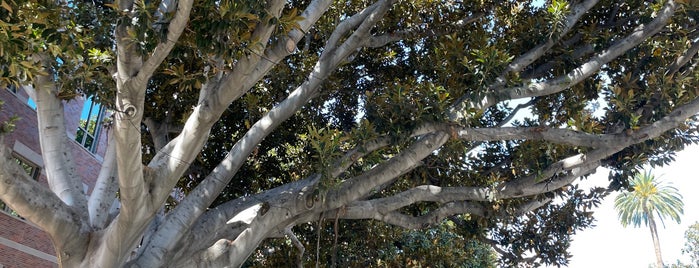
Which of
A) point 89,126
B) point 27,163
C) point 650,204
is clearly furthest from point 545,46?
point 650,204

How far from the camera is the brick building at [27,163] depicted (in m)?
13.2

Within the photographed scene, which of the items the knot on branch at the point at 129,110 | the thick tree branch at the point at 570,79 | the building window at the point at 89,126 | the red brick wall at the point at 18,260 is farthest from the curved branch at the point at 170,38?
the building window at the point at 89,126

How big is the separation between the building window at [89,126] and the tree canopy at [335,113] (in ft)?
22.1

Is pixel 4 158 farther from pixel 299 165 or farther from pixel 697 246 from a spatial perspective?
pixel 697 246

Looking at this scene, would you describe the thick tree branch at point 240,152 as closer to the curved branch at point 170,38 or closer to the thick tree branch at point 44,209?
the thick tree branch at point 44,209

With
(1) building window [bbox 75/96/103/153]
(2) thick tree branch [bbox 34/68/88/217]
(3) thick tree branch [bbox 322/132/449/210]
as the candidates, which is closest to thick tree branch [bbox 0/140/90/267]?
(2) thick tree branch [bbox 34/68/88/217]

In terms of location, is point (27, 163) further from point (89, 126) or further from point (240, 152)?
point (240, 152)

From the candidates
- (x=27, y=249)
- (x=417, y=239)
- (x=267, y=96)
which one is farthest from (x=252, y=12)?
(x=27, y=249)

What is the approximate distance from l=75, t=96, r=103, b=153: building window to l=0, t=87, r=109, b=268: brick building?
5 centimetres

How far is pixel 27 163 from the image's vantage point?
14.0 metres

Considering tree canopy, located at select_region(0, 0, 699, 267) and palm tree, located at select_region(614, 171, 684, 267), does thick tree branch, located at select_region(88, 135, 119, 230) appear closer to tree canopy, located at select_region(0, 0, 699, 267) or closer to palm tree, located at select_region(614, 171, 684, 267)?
tree canopy, located at select_region(0, 0, 699, 267)

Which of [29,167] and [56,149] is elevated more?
[29,167]

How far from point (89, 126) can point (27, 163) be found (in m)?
3.10

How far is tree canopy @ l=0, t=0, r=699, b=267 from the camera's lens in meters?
6.33
